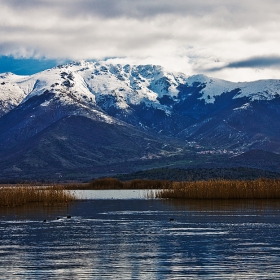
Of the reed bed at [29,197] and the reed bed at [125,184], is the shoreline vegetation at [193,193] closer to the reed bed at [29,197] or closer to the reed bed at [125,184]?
the reed bed at [29,197]

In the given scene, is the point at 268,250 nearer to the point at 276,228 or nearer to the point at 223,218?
the point at 276,228

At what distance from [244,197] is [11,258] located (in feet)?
162

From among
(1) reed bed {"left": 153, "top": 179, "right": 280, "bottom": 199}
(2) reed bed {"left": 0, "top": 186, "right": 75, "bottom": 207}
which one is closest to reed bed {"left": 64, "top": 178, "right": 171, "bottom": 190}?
(1) reed bed {"left": 153, "top": 179, "right": 280, "bottom": 199}

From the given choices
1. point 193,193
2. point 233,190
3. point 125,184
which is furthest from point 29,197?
point 125,184

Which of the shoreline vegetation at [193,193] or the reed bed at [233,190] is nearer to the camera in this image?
the shoreline vegetation at [193,193]

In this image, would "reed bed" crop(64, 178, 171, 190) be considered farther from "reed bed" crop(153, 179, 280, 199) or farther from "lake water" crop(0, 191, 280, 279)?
"lake water" crop(0, 191, 280, 279)

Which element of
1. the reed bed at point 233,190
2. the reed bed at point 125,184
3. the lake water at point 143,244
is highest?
the reed bed at point 125,184

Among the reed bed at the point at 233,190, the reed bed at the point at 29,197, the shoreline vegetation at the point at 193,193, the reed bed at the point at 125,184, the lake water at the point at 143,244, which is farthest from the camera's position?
the reed bed at the point at 125,184

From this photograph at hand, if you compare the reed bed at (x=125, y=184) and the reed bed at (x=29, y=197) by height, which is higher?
the reed bed at (x=125, y=184)

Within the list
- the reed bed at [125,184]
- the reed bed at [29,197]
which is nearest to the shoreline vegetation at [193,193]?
the reed bed at [29,197]

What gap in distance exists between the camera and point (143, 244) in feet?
140

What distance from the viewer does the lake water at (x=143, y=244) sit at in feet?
109

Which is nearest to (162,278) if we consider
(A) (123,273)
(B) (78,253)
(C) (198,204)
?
(A) (123,273)

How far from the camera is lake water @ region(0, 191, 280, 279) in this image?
3325 centimetres
